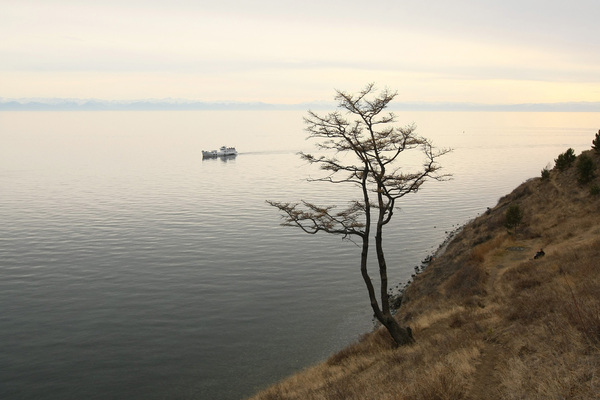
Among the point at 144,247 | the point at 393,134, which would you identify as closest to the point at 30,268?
the point at 144,247

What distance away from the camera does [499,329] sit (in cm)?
1770

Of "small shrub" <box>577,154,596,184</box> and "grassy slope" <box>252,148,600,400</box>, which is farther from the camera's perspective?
"small shrub" <box>577,154,596,184</box>

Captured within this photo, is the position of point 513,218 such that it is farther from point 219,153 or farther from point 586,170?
point 219,153

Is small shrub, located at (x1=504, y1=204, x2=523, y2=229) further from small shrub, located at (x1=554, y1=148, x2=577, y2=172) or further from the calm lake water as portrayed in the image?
small shrub, located at (x1=554, y1=148, x2=577, y2=172)

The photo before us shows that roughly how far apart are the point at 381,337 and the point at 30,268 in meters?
33.2

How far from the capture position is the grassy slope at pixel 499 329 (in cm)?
1162

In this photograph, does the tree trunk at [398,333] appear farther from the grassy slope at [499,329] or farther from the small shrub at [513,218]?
the small shrub at [513,218]

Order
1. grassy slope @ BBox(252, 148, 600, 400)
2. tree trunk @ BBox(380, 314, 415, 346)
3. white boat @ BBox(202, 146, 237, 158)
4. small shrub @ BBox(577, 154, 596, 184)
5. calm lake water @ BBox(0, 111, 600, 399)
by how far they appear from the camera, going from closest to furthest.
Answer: grassy slope @ BBox(252, 148, 600, 400) → tree trunk @ BBox(380, 314, 415, 346) → calm lake water @ BBox(0, 111, 600, 399) → small shrub @ BBox(577, 154, 596, 184) → white boat @ BBox(202, 146, 237, 158)

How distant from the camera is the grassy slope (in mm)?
11625

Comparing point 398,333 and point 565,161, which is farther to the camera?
point 565,161

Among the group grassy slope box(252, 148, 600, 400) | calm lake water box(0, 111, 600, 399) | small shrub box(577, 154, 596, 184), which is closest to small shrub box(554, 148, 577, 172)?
small shrub box(577, 154, 596, 184)

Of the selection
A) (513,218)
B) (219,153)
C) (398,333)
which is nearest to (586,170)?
(513,218)

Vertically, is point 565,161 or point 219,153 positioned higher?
point 219,153

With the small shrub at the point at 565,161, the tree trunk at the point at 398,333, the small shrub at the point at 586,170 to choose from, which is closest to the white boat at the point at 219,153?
the small shrub at the point at 565,161
